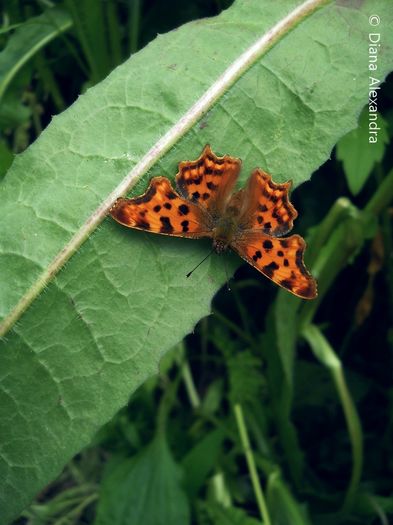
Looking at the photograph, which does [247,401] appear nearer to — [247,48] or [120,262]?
[120,262]

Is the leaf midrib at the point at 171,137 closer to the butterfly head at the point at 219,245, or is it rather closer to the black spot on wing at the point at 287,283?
the butterfly head at the point at 219,245

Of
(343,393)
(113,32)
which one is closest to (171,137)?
(113,32)

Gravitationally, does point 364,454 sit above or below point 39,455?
below

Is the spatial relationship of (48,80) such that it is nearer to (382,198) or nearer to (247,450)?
(382,198)

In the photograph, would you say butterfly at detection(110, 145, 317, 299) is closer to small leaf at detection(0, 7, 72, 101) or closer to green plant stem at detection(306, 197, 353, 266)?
green plant stem at detection(306, 197, 353, 266)

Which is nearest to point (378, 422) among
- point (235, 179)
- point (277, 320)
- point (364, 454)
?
point (364, 454)

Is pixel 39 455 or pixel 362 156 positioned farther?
pixel 362 156
